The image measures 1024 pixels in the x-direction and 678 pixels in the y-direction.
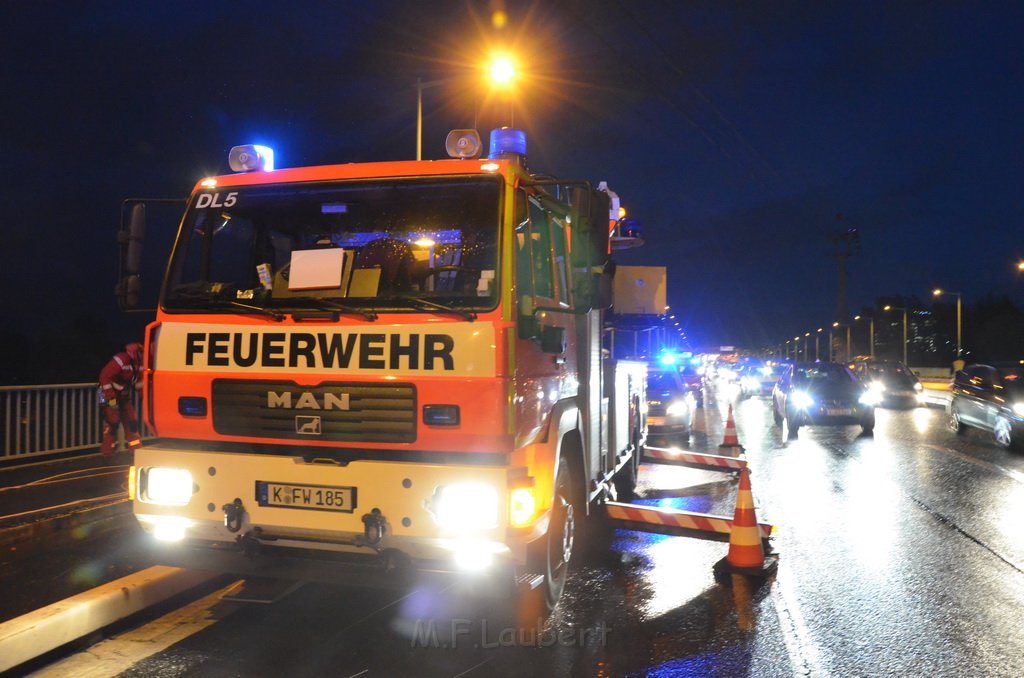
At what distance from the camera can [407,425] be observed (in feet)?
14.2

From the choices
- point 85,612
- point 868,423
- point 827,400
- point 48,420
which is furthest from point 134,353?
point 868,423

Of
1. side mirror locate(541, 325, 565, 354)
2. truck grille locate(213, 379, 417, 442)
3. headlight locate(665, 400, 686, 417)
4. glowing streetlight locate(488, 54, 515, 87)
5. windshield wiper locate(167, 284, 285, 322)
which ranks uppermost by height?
glowing streetlight locate(488, 54, 515, 87)

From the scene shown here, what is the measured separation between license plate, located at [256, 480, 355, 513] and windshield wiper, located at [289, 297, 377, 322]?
913 mm

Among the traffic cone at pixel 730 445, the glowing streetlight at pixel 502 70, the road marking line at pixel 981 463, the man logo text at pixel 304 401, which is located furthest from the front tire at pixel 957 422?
the man logo text at pixel 304 401

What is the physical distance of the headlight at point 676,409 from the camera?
1559 centimetres

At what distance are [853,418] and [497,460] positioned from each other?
14.7 meters

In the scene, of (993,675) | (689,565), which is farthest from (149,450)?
(993,675)

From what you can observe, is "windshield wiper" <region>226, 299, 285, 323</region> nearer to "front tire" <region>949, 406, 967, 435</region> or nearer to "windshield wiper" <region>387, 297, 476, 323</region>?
"windshield wiper" <region>387, 297, 476, 323</region>

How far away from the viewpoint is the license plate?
430 cm

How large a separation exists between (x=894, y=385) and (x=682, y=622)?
82.1ft

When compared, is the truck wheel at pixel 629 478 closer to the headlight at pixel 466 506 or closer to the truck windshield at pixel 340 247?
the truck windshield at pixel 340 247

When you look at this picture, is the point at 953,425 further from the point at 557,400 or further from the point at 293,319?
the point at 293,319

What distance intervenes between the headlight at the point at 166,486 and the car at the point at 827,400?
14.8 m

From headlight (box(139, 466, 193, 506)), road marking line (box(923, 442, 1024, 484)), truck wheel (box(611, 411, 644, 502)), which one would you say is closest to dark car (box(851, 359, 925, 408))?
road marking line (box(923, 442, 1024, 484))
